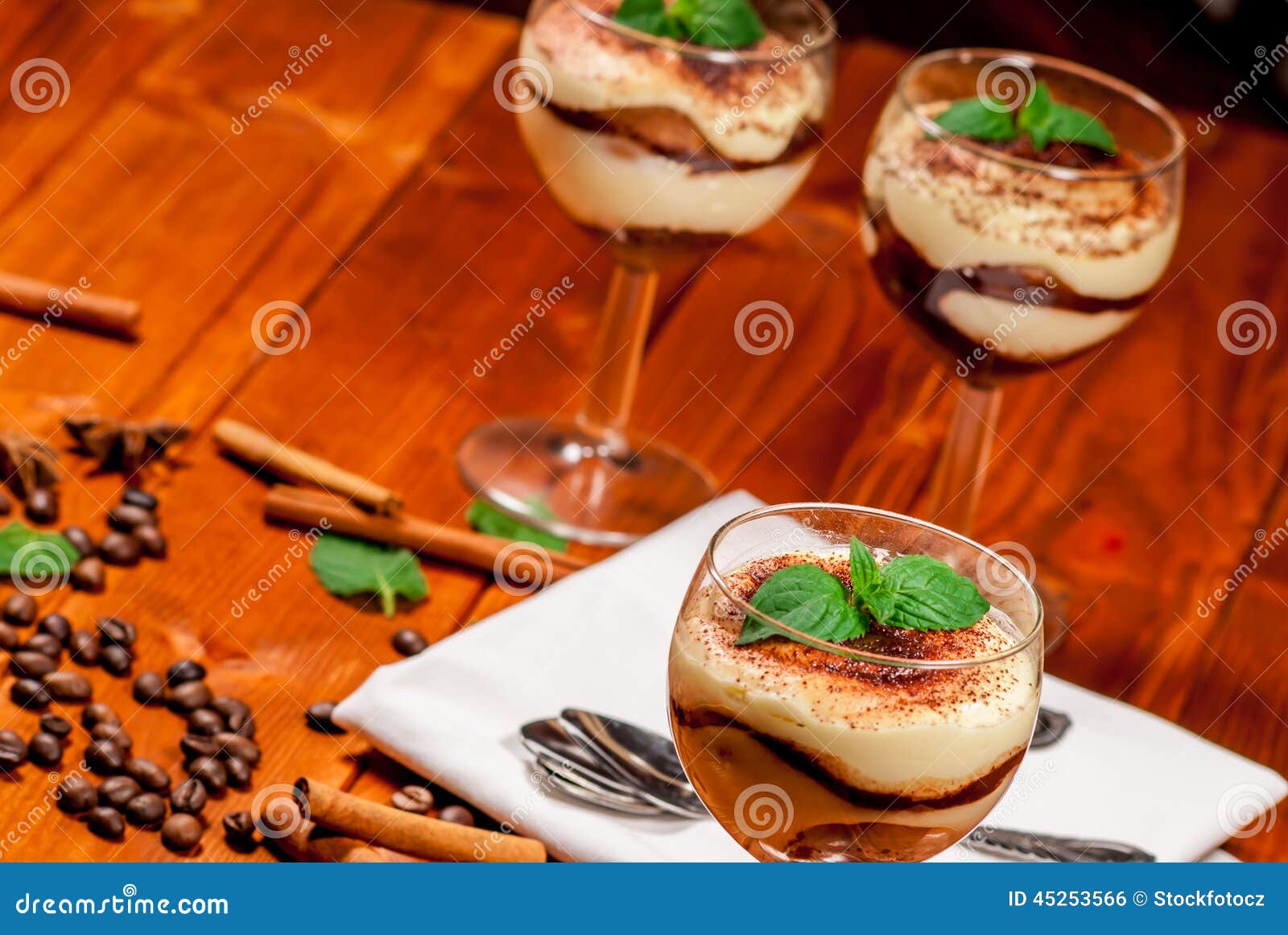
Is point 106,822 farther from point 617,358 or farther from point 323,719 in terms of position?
point 617,358

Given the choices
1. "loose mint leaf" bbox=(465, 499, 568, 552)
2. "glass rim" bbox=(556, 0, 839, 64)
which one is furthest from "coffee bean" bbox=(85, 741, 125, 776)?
"glass rim" bbox=(556, 0, 839, 64)

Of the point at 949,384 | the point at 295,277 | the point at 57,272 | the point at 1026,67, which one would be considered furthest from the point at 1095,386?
the point at 57,272

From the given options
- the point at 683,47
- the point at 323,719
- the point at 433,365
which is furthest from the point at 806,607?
the point at 433,365

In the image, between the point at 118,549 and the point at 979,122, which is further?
the point at 979,122

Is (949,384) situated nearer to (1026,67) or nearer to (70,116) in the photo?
(1026,67)

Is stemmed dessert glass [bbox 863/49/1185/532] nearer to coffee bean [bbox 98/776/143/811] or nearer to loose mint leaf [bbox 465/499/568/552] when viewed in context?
loose mint leaf [bbox 465/499/568/552]

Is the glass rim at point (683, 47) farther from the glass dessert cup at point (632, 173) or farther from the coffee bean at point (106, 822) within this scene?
the coffee bean at point (106, 822)

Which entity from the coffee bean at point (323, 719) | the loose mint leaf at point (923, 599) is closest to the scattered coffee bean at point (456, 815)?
the coffee bean at point (323, 719)
